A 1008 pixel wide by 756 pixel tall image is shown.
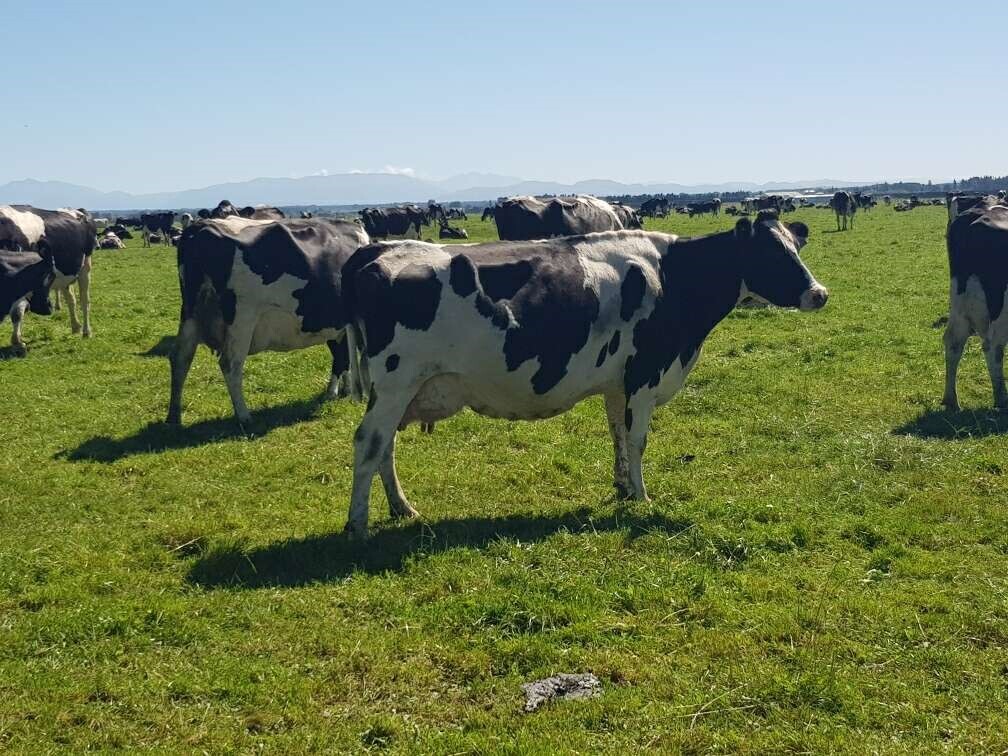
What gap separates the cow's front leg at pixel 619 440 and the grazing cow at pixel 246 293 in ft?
16.6

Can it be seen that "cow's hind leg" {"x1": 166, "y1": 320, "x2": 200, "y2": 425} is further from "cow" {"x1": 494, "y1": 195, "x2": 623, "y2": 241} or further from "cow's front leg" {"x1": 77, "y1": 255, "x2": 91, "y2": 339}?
"cow" {"x1": 494, "y1": 195, "x2": 623, "y2": 241}

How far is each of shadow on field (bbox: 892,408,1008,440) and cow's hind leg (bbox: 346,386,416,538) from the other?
6764 mm

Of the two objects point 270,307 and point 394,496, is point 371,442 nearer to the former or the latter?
point 394,496

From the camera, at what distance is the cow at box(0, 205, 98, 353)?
18.3 meters

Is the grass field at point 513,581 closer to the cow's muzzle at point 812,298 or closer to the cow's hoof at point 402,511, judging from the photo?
the cow's hoof at point 402,511

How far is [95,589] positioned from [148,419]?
599 centimetres

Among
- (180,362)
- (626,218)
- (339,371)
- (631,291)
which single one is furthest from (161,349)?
(626,218)

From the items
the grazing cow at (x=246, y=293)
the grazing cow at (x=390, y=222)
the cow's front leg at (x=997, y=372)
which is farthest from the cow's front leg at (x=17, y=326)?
the grazing cow at (x=390, y=222)

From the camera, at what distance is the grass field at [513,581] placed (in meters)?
5.36

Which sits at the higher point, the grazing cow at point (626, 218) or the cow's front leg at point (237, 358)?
the grazing cow at point (626, 218)

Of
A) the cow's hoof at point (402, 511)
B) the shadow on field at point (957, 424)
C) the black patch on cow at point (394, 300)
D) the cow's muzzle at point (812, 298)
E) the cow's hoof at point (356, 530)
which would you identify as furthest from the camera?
the shadow on field at point (957, 424)

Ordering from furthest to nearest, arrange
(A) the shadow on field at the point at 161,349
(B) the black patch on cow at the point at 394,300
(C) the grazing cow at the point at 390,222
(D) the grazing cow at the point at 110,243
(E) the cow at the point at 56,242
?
(C) the grazing cow at the point at 390,222 → (D) the grazing cow at the point at 110,243 → (E) the cow at the point at 56,242 → (A) the shadow on field at the point at 161,349 → (B) the black patch on cow at the point at 394,300

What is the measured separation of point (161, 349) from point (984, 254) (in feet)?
47.0

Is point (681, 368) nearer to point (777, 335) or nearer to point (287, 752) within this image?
point (287, 752)
